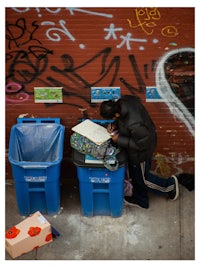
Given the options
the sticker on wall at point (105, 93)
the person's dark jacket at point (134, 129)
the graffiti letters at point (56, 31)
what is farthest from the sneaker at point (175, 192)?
the graffiti letters at point (56, 31)

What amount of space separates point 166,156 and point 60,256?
2025mm

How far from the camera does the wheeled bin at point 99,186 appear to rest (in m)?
5.61

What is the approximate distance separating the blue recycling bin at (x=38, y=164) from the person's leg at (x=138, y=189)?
934 mm

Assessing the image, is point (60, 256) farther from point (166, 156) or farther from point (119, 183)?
point (166, 156)

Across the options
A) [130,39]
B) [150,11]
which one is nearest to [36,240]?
[130,39]

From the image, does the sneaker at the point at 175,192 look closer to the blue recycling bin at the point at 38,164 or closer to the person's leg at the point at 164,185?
the person's leg at the point at 164,185

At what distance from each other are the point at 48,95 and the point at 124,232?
198cm

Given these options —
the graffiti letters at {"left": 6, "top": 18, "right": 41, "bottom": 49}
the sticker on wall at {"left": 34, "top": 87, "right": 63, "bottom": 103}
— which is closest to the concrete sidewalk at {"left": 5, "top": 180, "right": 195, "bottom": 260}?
the sticker on wall at {"left": 34, "top": 87, "right": 63, "bottom": 103}

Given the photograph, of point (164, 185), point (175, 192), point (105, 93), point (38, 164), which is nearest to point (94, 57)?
point (105, 93)

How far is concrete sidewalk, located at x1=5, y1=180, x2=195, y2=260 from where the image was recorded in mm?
5668

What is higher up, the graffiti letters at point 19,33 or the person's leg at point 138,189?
the graffiti letters at point 19,33

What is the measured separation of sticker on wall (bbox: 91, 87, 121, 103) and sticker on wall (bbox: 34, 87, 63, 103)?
1.43 ft

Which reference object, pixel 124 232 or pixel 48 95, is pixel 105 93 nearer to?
pixel 48 95

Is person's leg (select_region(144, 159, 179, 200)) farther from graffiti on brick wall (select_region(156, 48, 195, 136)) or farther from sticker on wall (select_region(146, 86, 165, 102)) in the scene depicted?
sticker on wall (select_region(146, 86, 165, 102))
